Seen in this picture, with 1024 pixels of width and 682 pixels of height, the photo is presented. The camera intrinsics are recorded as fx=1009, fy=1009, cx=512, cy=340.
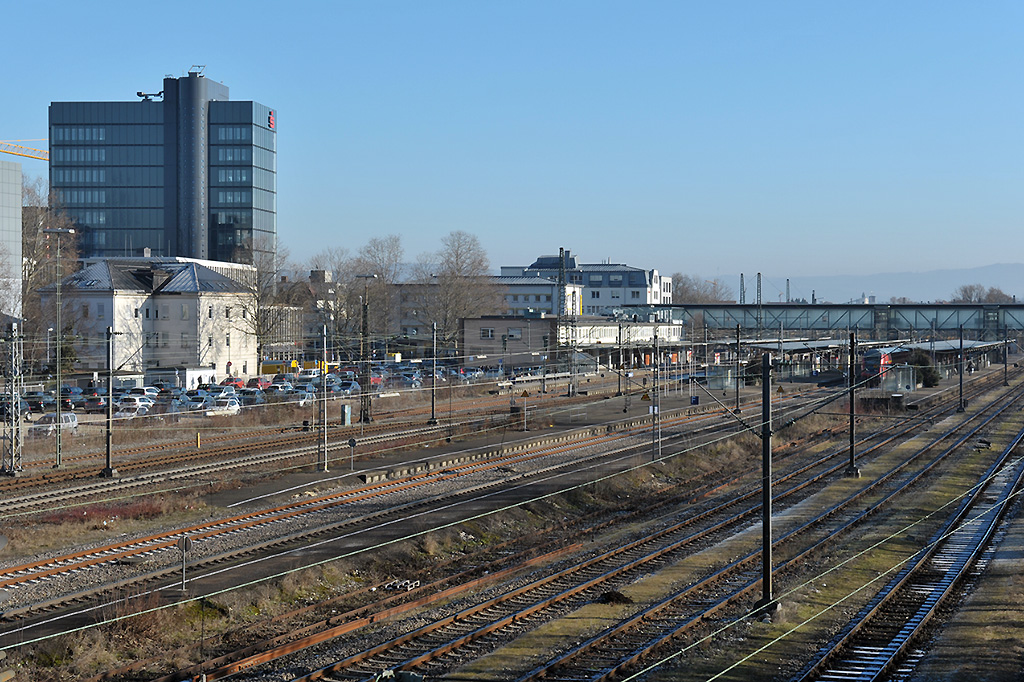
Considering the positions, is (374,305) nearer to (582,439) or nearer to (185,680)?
(582,439)

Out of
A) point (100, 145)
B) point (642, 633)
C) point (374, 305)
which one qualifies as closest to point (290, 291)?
point (374, 305)

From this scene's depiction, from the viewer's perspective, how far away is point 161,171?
95.8 meters

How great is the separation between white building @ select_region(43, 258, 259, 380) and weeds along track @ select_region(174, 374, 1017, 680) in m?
42.4

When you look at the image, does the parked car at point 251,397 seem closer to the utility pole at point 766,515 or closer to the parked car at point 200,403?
the parked car at point 200,403

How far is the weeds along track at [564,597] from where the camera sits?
14492 mm

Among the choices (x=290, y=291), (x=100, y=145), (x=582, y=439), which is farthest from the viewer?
(x=100, y=145)

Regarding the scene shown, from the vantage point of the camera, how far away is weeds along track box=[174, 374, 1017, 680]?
47.5 ft

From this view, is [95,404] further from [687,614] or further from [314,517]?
[687,614]

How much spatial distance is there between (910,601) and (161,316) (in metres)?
55.5

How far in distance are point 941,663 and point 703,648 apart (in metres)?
3.56

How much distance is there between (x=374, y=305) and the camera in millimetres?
86938

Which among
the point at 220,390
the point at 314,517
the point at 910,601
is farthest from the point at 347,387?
the point at 910,601

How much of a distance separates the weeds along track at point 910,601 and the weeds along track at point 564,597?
87.5 inches

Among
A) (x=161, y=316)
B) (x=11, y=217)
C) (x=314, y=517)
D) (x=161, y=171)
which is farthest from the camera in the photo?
(x=161, y=171)
